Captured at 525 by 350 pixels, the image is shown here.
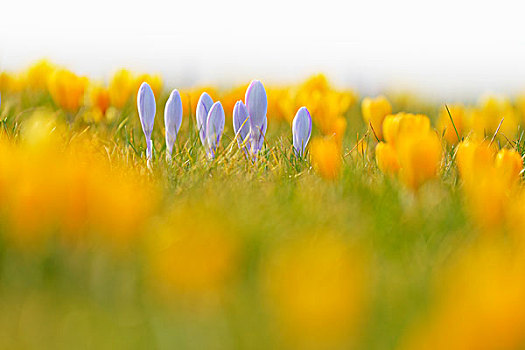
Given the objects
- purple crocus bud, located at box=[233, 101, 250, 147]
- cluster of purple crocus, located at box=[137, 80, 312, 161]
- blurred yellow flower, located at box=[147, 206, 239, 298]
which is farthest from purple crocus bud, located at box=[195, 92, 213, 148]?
blurred yellow flower, located at box=[147, 206, 239, 298]

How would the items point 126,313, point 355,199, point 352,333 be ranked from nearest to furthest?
point 352,333
point 126,313
point 355,199

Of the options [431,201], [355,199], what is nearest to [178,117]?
[355,199]

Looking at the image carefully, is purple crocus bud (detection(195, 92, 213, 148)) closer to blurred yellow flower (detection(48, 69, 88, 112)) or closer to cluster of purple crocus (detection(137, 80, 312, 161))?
cluster of purple crocus (detection(137, 80, 312, 161))

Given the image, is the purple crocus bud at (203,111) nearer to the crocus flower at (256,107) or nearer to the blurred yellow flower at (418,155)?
the crocus flower at (256,107)

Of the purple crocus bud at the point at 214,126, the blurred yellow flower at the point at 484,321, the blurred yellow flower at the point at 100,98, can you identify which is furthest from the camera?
the blurred yellow flower at the point at 100,98

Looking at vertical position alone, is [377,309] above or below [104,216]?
below

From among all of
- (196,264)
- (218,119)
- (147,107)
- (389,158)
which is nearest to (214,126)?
(218,119)

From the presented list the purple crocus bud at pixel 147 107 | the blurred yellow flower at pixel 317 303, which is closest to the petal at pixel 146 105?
the purple crocus bud at pixel 147 107

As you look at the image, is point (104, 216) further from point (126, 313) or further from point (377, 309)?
point (377, 309)
